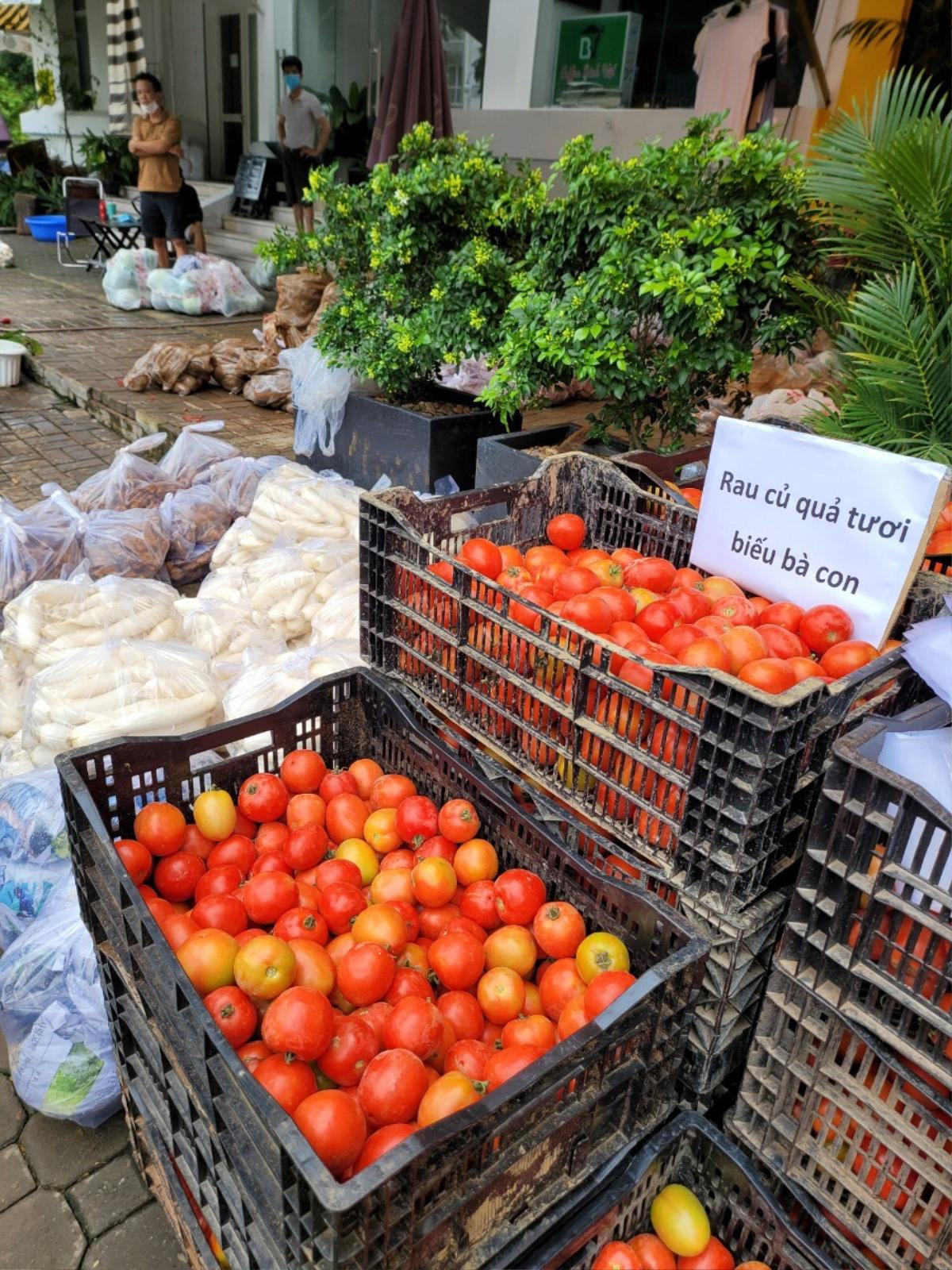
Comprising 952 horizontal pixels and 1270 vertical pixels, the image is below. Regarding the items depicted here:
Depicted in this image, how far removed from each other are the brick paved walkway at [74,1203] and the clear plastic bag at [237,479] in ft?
10.6

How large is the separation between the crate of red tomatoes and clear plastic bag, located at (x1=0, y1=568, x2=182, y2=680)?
147 centimetres

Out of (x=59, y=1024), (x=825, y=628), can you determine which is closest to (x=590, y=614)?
(x=825, y=628)

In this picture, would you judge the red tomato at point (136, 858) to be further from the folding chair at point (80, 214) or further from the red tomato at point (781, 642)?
the folding chair at point (80, 214)

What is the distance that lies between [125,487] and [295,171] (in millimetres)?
10165

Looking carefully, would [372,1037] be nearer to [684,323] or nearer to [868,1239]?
[868,1239]

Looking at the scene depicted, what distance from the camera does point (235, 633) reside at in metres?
3.55

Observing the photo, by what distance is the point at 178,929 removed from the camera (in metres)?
1.81

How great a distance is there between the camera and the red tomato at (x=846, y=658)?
71.6 inches

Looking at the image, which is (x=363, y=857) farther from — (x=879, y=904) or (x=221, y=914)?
(x=879, y=904)

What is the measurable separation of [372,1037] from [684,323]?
305cm

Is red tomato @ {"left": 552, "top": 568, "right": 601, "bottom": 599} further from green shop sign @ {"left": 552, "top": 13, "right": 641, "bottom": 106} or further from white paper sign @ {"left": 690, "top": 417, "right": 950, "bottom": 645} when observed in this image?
green shop sign @ {"left": 552, "top": 13, "right": 641, "bottom": 106}

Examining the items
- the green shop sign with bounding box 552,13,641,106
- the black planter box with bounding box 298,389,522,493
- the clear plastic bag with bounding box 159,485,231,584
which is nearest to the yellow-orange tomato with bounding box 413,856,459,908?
the clear plastic bag with bounding box 159,485,231,584

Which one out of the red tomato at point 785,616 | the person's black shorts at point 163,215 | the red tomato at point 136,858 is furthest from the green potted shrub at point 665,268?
the person's black shorts at point 163,215

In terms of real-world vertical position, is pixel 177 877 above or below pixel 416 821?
below
